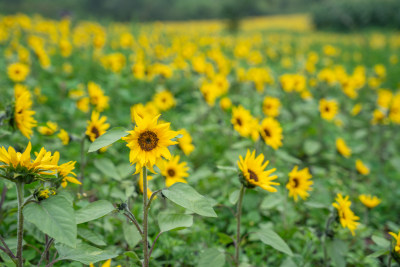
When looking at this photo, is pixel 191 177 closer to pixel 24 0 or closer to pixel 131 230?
pixel 131 230

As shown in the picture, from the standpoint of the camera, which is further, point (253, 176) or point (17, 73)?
point (17, 73)

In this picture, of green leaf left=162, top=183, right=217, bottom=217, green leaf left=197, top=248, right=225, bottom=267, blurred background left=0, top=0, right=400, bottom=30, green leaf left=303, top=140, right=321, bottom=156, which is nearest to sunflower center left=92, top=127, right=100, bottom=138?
green leaf left=162, top=183, right=217, bottom=217

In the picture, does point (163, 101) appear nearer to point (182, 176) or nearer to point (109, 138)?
point (182, 176)

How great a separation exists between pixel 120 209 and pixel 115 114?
2862 mm

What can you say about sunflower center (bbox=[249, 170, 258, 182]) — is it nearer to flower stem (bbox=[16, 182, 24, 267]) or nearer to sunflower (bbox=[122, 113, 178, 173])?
sunflower (bbox=[122, 113, 178, 173])

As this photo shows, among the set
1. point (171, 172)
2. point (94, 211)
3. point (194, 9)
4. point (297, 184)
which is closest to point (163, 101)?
point (171, 172)

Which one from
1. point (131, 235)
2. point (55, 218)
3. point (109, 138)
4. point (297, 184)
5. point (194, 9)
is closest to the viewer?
point (55, 218)

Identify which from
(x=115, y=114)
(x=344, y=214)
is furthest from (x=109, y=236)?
(x=115, y=114)

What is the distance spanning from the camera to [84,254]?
1.33 metres

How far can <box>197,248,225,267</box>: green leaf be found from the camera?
5.30ft

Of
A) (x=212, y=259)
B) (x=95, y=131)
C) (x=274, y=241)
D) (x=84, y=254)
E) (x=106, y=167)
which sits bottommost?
(x=212, y=259)

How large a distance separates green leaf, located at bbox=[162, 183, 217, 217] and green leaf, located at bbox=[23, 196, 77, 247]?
370 mm

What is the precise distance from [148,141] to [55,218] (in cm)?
45

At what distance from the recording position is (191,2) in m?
32.2
